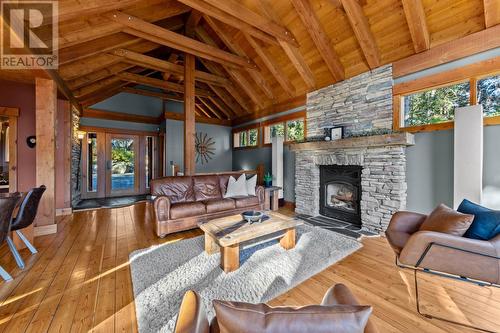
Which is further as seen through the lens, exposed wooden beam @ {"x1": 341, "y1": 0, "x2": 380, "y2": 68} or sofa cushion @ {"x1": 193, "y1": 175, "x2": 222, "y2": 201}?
sofa cushion @ {"x1": 193, "y1": 175, "x2": 222, "y2": 201}

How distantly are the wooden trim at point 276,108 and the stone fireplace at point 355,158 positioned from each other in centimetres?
36

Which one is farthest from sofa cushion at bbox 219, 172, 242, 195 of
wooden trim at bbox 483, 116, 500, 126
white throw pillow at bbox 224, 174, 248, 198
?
wooden trim at bbox 483, 116, 500, 126

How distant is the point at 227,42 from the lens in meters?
5.25

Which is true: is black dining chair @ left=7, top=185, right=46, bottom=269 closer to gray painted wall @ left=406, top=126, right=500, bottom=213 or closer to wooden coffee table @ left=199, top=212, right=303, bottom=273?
wooden coffee table @ left=199, top=212, right=303, bottom=273

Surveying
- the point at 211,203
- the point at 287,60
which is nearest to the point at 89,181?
the point at 211,203

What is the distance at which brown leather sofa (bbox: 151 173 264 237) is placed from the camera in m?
3.38

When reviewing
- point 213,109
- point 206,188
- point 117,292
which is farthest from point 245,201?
point 213,109

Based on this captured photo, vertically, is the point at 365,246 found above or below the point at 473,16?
below

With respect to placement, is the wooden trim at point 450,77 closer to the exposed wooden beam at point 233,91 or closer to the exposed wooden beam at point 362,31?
the exposed wooden beam at point 362,31

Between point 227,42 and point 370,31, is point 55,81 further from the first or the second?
point 370,31

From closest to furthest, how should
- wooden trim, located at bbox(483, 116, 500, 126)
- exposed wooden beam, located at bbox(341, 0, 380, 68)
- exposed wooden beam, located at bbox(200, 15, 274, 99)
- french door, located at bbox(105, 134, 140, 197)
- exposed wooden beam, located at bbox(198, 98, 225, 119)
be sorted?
wooden trim, located at bbox(483, 116, 500, 126) → exposed wooden beam, located at bbox(341, 0, 380, 68) → exposed wooden beam, located at bbox(200, 15, 274, 99) → french door, located at bbox(105, 134, 140, 197) → exposed wooden beam, located at bbox(198, 98, 225, 119)

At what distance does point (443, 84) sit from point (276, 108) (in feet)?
12.0

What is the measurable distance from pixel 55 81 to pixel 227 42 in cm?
363

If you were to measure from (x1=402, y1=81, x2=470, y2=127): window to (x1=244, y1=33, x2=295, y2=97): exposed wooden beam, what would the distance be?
256 centimetres
